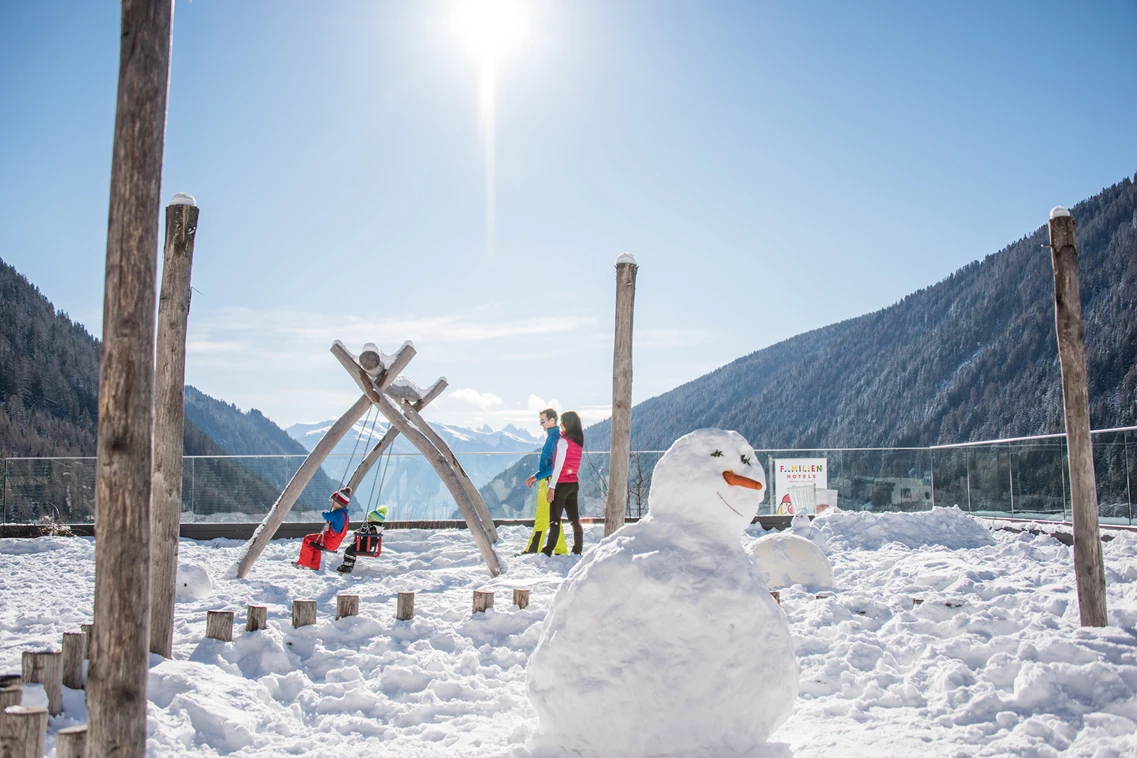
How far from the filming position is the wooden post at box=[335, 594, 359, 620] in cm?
544

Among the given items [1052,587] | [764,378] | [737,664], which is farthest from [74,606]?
[764,378]

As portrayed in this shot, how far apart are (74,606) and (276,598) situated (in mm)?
1495

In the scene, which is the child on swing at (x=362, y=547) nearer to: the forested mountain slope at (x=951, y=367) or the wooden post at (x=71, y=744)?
the wooden post at (x=71, y=744)

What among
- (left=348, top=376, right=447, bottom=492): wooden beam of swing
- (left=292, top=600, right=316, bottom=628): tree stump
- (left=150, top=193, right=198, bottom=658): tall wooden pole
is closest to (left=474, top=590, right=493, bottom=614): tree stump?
(left=292, top=600, right=316, bottom=628): tree stump

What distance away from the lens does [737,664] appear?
9.95ft

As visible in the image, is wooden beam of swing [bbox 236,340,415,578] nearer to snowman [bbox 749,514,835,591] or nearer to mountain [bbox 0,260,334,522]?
snowman [bbox 749,514,835,591]

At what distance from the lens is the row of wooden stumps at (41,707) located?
248 centimetres

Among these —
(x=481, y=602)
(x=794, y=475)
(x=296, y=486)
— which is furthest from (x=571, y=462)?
(x=794, y=475)

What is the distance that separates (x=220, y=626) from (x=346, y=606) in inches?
36.1

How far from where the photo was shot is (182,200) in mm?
5160

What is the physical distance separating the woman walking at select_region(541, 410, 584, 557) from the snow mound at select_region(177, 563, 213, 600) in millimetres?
3407

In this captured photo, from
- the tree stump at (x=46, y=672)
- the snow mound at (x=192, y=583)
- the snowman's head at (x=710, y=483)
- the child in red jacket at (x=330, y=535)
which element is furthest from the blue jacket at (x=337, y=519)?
the snowman's head at (x=710, y=483)

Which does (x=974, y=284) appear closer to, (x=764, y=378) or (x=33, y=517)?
(x=764, y=378)

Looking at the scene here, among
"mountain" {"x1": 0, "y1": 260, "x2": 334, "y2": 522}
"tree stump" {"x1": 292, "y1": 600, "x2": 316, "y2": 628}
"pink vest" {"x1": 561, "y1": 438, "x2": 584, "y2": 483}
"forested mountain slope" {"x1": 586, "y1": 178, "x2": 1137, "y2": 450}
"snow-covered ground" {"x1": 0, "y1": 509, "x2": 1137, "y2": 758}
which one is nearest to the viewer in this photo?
"snow-covered ground" {"x1": 0, "y1": 509, "x2": 1137, "y2": 758}
